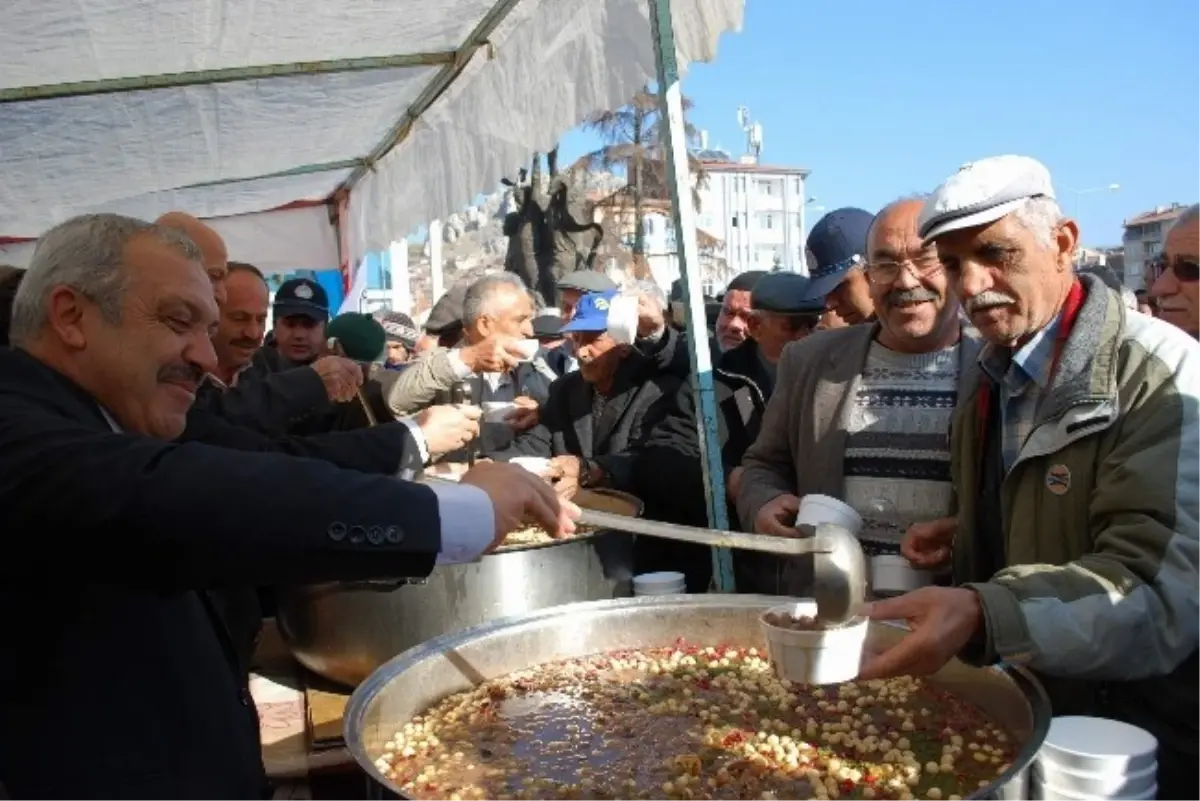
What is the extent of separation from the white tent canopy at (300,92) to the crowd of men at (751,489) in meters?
1.24

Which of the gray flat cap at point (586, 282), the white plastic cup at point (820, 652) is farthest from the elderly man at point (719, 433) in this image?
the gray flat cap at point (586, 282)

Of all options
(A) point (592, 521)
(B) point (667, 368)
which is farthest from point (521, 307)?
(A) point (592, 521)

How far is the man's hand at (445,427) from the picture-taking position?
2.94 meters

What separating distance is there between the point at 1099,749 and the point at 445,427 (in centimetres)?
203

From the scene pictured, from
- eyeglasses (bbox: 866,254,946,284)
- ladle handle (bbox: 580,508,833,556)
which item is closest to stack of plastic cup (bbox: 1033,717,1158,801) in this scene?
ladle handle (bbox: 580,508,833,556)

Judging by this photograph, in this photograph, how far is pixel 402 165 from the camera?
600 cm

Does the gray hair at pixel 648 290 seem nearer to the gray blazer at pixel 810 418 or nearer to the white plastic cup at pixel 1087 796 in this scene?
the gray blazer at pixel 810 418

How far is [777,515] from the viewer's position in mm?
2604

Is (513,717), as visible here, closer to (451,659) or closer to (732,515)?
(451,659)

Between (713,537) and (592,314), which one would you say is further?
(592,314)

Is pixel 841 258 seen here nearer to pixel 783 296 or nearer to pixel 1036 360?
pixel 783 296

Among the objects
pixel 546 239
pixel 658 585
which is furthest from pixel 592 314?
pixel 546 239

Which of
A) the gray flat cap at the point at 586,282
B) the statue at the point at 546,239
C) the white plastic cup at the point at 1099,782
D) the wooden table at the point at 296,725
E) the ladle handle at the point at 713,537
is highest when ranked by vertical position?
the statue at the point at 546,239

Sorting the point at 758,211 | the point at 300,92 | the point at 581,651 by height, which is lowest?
the point at 581,651
